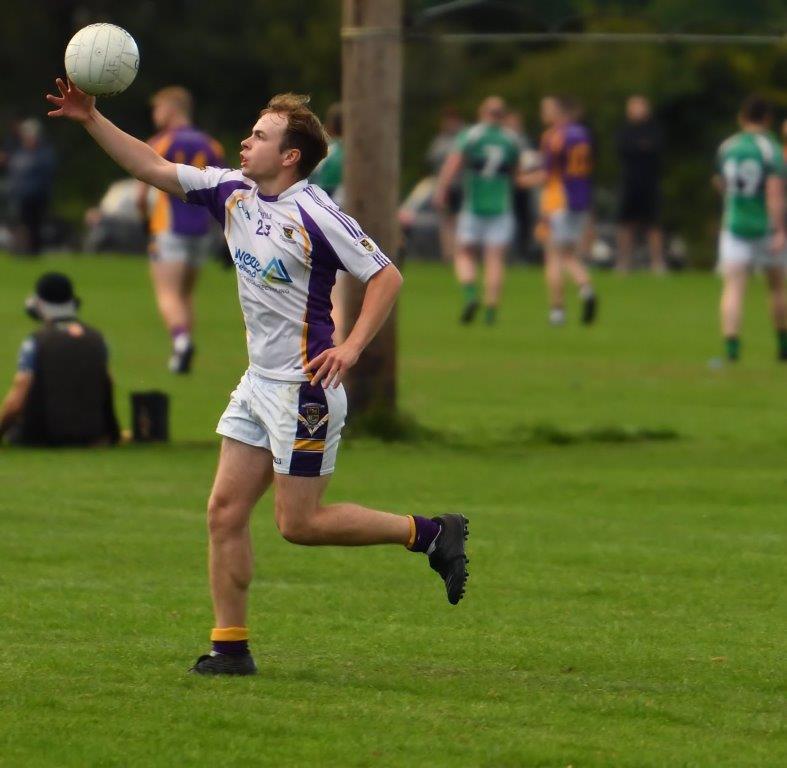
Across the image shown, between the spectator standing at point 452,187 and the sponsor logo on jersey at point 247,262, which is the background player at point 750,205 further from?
the spectator standing at point 452,187

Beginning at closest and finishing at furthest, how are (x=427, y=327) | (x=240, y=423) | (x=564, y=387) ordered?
(x=240, y=423) < (x=564, y=387) < (x=427, y=327)

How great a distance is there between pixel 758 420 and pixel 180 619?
301 inches

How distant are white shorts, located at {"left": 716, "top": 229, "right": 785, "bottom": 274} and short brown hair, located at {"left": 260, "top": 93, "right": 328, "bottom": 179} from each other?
1160cm

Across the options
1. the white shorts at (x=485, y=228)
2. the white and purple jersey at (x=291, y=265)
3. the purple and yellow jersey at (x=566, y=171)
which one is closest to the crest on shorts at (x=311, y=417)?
the white and purple jersey at (x=291, y=265)

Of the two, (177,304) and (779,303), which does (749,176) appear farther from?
(177,304)

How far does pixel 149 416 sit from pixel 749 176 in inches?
277

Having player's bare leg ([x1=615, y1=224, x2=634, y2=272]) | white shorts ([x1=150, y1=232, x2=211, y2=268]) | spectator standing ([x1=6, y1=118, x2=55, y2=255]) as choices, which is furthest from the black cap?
player's bare leg ([x1=615, y1=224, x2=634, y2=272])

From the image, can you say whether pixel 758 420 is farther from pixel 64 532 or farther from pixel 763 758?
pixel 763 758

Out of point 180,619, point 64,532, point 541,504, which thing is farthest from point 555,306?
point 180,619

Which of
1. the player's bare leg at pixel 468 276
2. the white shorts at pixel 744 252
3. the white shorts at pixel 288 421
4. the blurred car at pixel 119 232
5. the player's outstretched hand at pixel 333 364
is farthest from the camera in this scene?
the blurred car at pixel 119 232

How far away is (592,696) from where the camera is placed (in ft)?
21.8

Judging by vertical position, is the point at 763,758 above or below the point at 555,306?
below

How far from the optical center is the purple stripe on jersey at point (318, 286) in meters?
6.82

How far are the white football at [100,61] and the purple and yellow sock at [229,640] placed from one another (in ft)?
6.14
